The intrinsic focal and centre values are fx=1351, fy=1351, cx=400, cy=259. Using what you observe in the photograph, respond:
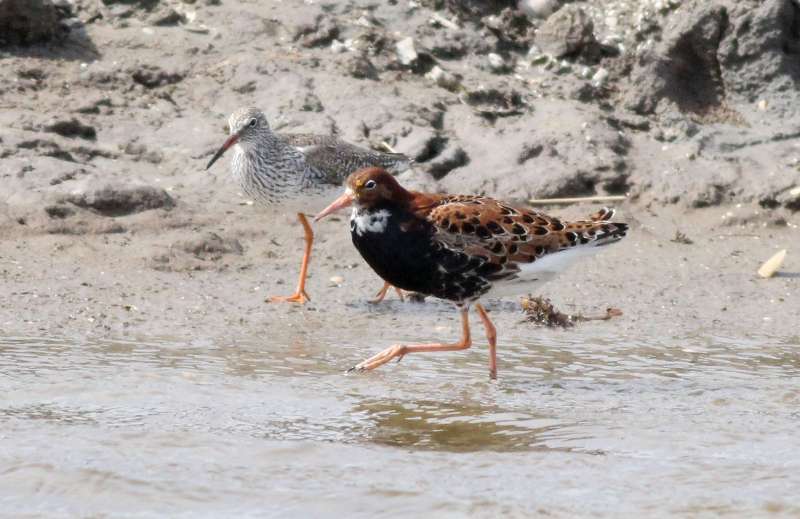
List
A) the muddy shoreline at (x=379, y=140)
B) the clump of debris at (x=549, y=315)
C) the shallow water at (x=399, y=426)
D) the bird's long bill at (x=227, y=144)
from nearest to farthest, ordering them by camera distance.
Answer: the shallow water at (x=399, y=426) → the clump of debris at (x=549, y=315) → the muddy shoreline at (x=379, y=140) → the bird's long bill at (x=227, y=144)

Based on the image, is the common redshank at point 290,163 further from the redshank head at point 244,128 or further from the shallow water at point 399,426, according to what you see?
the shallow water at point 399,426

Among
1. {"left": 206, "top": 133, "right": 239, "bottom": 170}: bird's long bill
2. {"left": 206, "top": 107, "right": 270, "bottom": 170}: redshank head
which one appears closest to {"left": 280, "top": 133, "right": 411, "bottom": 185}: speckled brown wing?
{"left": 206, "top": 107, "right": 270, "bottom": 170}: redshank head

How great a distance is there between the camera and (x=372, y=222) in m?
7.77

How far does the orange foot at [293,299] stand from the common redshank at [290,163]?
0.57 metres

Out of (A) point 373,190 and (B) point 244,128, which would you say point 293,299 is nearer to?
(B) point 244,128

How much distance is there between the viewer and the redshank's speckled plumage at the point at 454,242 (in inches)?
305

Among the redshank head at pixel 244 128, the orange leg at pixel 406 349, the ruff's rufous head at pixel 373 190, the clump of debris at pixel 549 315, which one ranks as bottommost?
the orange leg at pixel 406 349

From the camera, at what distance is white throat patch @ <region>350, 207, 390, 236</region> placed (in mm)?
7742

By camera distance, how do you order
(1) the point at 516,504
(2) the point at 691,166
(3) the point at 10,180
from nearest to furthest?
1. (1) the point at 516,504
2. (3) the point at 10,180
3. (2) the point at 691,166

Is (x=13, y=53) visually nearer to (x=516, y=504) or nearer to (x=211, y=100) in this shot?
(x=211, y=100)

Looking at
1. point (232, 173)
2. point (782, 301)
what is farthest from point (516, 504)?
point (232, 173)

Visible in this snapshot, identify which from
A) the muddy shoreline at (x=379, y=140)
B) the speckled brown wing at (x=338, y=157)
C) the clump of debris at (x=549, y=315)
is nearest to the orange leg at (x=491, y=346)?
the clump of debris at (x=549, y=315)

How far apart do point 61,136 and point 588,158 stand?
4228mm

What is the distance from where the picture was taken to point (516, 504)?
5918mm
